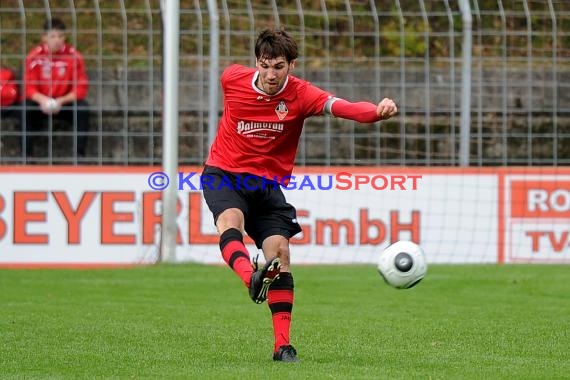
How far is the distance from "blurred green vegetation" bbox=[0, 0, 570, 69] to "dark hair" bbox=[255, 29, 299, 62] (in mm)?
7403

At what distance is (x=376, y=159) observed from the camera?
51.3ft

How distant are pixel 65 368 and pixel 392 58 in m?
8.88

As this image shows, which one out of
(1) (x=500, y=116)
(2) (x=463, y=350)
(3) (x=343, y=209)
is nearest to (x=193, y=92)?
(3) (x=343, y=209)

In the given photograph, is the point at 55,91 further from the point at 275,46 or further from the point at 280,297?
the point at 280,297

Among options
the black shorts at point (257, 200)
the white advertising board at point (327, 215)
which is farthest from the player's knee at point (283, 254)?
the white advertising board at point (327, 215)

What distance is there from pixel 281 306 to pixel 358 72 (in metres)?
8.06

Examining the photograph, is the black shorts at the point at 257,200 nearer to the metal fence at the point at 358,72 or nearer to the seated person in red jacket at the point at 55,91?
the metal fence at the point at 358,72

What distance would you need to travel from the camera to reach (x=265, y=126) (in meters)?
8.02

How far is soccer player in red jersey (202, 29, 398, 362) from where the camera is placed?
771 cm

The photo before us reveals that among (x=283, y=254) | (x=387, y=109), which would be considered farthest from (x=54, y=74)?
(x=387, y=109)

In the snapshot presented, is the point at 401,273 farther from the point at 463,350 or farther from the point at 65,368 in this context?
the point at 65,368

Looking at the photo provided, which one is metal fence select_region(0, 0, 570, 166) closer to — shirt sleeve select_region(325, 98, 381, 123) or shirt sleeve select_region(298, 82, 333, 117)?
shirt sleeve select_region(298, 82, 333, 117)

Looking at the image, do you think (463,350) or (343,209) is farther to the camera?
(343,209)

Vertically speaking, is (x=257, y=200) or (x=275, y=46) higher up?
(x=275, y=46)
